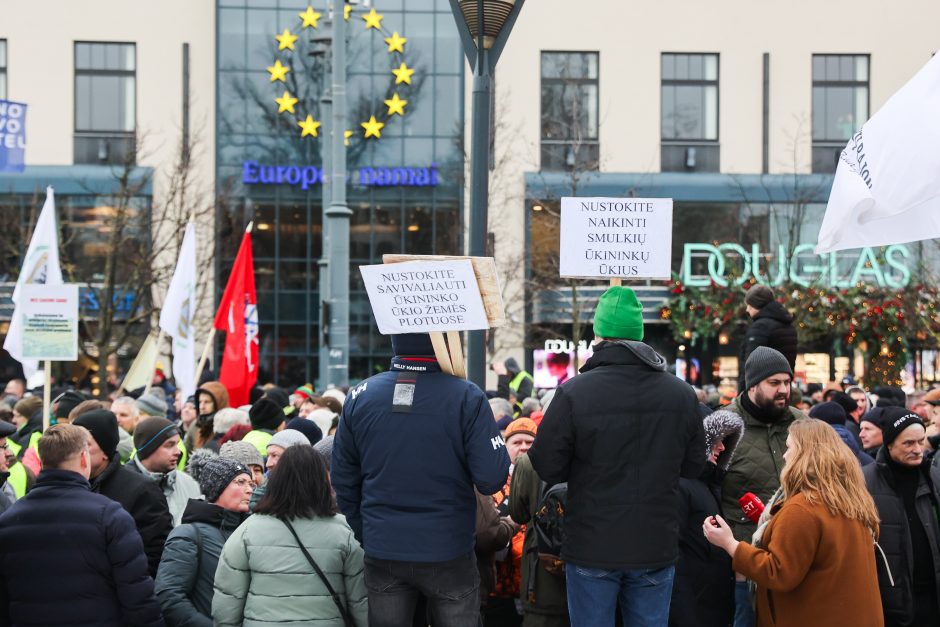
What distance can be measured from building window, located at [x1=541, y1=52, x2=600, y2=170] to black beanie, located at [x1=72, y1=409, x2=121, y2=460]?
76.3ft

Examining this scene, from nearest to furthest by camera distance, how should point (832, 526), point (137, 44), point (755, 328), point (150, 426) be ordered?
point (832, 526), point (150, 426), point (755, 328), point (137, 44)

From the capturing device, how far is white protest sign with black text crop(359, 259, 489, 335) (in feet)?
16.0

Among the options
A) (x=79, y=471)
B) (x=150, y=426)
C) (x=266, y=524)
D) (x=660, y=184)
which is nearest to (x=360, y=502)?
(x=266, y=524)

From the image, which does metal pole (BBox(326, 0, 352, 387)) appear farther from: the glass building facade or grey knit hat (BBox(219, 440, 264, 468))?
the glass building facade

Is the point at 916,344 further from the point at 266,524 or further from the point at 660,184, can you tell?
the point at 266,524

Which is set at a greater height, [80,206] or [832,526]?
[80,206]

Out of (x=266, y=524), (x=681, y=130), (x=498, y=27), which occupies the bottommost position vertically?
(x=266, y=524)

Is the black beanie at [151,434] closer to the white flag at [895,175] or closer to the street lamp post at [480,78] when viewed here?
the street lamp post at [480,78]

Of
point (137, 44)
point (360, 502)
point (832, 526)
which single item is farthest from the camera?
point (137, 44)

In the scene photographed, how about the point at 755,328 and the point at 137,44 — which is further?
the point at 137,44

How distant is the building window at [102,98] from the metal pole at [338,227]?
1496 cm

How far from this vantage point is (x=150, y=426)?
21.8 ft

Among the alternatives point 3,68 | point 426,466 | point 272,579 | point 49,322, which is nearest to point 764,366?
point 426,466

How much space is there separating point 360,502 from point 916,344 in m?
25.3
